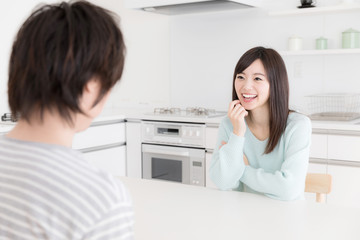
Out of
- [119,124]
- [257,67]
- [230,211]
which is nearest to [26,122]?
[230,211]

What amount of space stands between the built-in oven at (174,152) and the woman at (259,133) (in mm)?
1481

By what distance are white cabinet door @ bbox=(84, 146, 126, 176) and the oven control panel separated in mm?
267

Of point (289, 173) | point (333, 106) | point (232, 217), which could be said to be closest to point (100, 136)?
point (333, 106)

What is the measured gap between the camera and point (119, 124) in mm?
3752

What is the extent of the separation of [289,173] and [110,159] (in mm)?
2321

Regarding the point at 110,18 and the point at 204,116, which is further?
the point at 204,116

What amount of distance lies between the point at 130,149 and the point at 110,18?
3157 millimetres

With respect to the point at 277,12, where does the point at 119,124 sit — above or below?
below

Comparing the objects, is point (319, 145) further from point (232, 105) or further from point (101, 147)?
point (101, 147)

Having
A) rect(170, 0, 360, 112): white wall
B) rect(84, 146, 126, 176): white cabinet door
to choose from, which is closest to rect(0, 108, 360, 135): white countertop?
rect(84, 146, 126, 176): white cabinet door

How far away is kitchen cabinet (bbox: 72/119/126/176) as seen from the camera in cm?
347

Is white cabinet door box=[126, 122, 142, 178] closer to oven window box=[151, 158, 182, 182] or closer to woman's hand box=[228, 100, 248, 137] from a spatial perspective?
oven window box=[151, 158, 182, 182]

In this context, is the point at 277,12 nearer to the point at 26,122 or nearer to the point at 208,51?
the point at 208,51

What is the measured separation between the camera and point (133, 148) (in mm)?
3779
